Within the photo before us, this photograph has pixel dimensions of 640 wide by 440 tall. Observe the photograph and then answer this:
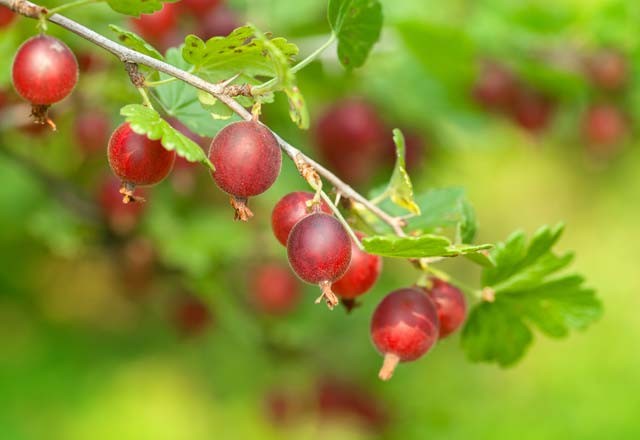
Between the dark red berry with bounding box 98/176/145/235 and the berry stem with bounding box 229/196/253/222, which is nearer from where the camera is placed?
the berry stem with bounding box 229/196/253/222

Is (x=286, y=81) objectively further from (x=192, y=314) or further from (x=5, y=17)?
(x=192, y=314)

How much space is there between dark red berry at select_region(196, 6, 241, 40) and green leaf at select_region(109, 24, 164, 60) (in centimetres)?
79

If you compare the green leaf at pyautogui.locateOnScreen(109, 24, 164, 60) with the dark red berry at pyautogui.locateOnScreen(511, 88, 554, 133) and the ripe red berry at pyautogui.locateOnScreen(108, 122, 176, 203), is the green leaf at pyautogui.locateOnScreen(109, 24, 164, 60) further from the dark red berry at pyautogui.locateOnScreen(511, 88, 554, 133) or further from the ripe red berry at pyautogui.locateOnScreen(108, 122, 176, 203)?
the dark red berry at pyautogui.locateOnScreen(511, 88, 554, 133)

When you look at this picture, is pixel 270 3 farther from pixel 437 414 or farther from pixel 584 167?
pixel 584 167

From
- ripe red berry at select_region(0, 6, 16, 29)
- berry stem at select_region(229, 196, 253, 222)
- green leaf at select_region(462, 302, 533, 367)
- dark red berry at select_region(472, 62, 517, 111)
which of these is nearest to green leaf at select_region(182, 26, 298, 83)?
berry stem at select_region(229, 196, 253, 222)

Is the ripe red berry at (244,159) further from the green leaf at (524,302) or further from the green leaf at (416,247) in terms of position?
the green leaf at (524,302)

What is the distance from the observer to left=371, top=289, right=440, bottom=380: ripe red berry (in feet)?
2.86

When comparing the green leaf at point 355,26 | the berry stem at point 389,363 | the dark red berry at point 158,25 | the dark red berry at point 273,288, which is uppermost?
the dark red berry at point 158,25

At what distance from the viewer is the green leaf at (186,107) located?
91 centimetres

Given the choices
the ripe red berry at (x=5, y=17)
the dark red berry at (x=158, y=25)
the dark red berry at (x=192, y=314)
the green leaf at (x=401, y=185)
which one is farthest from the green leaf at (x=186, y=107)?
the dark red berry at (x=192, y=314)

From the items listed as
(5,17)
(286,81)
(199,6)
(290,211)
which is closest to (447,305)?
(290,211)

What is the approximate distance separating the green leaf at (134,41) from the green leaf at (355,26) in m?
0.20

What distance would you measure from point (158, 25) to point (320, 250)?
0.93 meters

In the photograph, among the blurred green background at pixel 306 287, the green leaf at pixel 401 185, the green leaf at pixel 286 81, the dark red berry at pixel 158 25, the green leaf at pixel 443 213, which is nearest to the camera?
the green leaf at pixel 286 81
